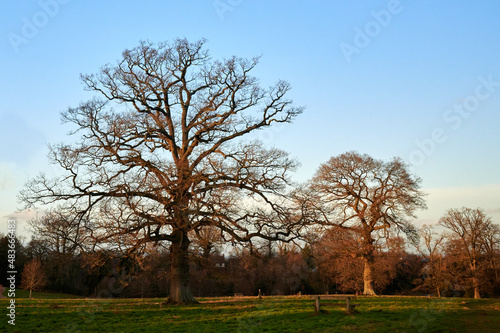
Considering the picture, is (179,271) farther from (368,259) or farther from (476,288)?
(476,288)

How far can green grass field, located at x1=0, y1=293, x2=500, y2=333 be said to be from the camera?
14930 mm

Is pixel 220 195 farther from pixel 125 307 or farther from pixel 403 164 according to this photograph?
pixel 403 164

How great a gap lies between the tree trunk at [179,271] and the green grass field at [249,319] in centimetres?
169

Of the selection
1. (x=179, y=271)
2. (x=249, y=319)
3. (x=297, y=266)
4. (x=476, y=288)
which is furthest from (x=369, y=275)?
(x=297, y=266)

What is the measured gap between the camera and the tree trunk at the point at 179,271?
22048 mm

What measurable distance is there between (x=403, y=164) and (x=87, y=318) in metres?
27.4

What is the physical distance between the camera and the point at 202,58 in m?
24.8

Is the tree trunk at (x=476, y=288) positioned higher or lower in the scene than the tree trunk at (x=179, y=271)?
lower

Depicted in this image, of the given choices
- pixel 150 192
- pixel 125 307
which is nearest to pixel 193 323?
pixel 125 307

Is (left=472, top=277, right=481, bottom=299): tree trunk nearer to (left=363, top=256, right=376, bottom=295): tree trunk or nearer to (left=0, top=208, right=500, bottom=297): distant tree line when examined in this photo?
(left=0, top=208, right=500, bottom=297): distant tree line

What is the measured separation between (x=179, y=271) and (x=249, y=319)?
640 cm

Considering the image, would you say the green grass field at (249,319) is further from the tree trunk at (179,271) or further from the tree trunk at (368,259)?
the tree trunk at (368,259)

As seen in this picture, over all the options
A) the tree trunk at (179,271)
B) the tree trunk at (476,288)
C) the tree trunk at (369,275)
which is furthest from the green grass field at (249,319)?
the tree trunk at (476,288)

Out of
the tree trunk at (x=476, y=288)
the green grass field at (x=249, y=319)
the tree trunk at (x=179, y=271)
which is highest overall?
the tree trunk at (x=179, y=271)
